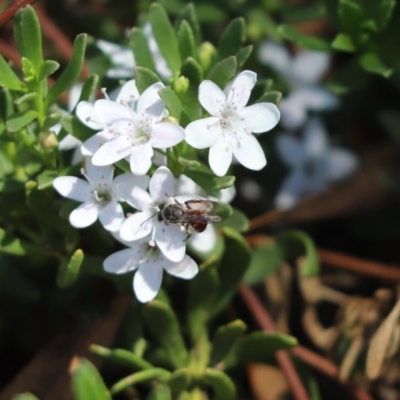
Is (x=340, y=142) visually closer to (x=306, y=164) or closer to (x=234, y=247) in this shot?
(x=306, y=164)

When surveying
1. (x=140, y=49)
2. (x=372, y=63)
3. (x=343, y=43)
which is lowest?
(x=372, y=63)

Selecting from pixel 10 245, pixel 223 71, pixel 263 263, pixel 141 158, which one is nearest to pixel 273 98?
pixel 223 71

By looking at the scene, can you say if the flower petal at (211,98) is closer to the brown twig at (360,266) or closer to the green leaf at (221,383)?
the green leaf at (221,383)

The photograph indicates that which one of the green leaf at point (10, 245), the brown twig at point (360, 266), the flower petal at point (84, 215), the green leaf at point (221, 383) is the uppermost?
the flower petal at point (84, 215)

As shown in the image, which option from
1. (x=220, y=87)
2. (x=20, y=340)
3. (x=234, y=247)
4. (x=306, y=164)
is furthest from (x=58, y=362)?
(x=306, y=164)

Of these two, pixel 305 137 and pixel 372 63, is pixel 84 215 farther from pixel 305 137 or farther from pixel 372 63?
pixel 305 137

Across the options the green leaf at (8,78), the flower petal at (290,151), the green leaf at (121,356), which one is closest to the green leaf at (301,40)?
the flower petal at (290,151)
